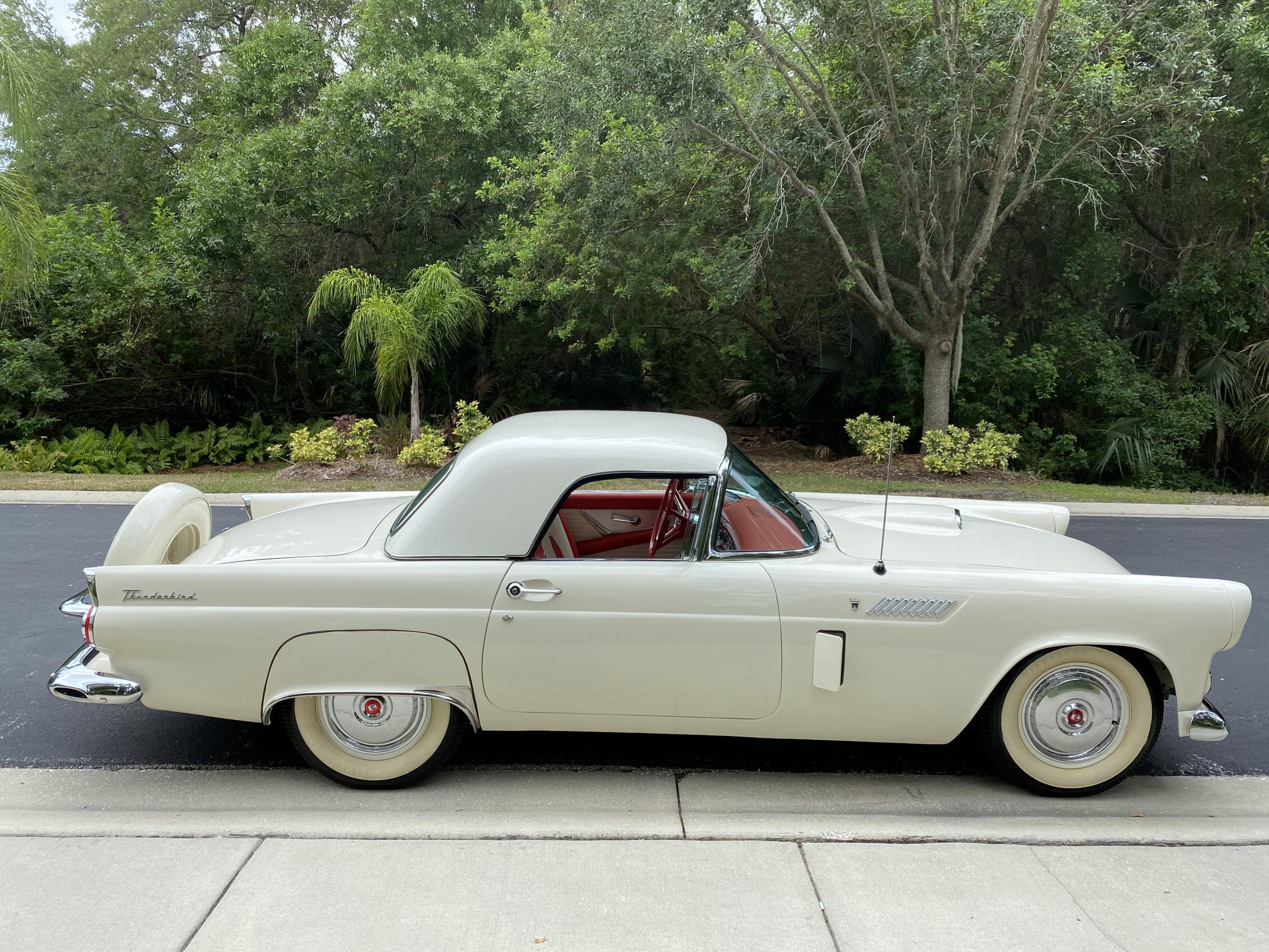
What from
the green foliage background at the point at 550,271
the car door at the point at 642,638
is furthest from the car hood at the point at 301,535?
the green foliage background at the point at 550,271

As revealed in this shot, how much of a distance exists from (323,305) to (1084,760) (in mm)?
14331

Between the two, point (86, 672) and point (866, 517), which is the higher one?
point (866, 517)

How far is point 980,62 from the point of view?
11500 mm

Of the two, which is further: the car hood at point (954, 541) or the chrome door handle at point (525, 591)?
the car hood at point (954, 541)

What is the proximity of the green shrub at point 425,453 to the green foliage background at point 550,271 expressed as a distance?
2809 mm

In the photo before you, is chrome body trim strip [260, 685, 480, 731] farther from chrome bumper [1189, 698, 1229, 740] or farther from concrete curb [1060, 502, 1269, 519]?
concrete curb [1060, 502, 1269, 519]

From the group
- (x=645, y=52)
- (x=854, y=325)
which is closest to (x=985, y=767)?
(x=645, y=52)

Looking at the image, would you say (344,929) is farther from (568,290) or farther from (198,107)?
(198,107)

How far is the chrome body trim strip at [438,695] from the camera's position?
3.53 m

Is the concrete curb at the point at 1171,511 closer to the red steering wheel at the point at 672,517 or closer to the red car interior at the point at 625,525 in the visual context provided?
the red car interior at the point at 625,525

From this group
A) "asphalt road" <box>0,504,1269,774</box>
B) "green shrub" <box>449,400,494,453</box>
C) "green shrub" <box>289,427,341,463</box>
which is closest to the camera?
"asphalt road" <box>0,504,1269,774</box>

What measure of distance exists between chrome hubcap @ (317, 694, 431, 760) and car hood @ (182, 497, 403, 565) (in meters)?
0.59

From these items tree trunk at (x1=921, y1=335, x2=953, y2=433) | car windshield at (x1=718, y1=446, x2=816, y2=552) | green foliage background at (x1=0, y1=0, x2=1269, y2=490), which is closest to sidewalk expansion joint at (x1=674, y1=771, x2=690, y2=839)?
car windshield at (x1=718, y1=446, x2=816, y2=552)

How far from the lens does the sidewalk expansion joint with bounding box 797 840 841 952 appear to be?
8.94ft
